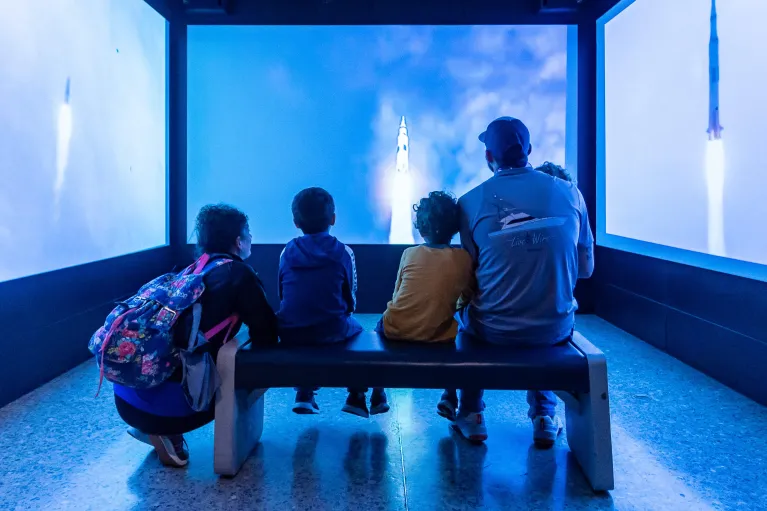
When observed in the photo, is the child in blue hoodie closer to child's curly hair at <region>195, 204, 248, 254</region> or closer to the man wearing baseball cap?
child's curly hair at <region>195, 204, 248, 254</region>

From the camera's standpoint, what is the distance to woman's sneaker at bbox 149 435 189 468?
6.46 feet

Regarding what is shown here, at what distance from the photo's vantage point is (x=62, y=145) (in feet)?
9.95

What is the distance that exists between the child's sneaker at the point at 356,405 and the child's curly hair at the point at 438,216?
2.33 ft

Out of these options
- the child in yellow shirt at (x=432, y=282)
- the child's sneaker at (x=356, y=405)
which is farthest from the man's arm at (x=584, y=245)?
the child's sneaker at (x=356, y=405)

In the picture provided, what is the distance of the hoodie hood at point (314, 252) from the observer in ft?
6.82

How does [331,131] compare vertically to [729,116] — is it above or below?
above

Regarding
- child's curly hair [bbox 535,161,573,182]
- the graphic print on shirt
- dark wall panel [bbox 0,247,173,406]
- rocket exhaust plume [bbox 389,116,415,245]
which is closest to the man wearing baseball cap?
the graphic print on shirt

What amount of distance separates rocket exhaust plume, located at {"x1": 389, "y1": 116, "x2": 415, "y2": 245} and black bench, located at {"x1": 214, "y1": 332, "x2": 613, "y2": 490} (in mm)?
2814

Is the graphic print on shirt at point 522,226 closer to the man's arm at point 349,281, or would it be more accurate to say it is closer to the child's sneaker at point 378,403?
the man's arm at point 349,281

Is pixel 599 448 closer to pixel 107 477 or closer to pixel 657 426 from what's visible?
pixel 657 426

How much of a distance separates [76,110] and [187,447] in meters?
2.14

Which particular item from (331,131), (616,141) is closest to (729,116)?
(616,141)

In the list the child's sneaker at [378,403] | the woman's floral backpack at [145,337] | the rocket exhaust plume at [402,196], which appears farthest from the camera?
the rocket exhaust plume at [402,196]

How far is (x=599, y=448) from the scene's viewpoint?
1842mm
